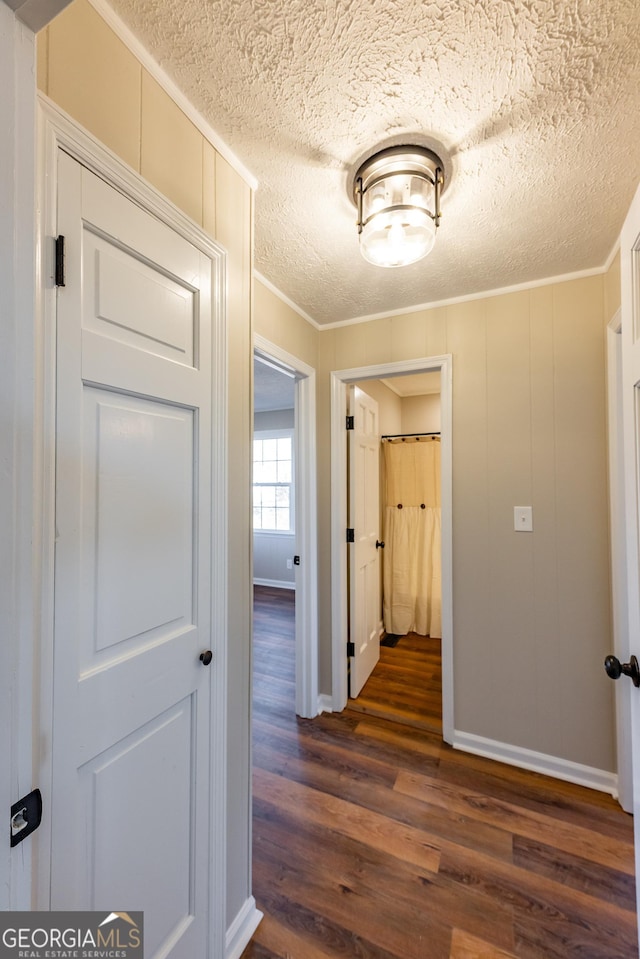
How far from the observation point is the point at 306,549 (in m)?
2.31

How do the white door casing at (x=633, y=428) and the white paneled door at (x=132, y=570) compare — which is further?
the white door casing at (x=633, y=428)

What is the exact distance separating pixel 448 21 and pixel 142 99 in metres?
0.72

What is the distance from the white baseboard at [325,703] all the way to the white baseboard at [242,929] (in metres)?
1.15

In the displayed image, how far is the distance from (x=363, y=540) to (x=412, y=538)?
105cm

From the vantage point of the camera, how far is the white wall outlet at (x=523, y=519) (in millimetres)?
1934

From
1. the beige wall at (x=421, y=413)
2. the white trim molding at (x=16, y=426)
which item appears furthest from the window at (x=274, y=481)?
the white trim molding at (x=16, y=426)

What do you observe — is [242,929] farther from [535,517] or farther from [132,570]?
[535,517]

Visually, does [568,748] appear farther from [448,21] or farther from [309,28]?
[309,28]

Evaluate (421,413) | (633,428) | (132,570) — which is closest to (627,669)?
(633,428)

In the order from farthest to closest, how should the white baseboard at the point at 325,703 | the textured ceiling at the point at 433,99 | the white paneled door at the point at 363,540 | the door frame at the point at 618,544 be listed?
the white paneled door at the point at 363,540 < the white baseboard at the point at 325,703 < the door frame at the point at 618,544 < the textured ceiling at the point at 433,99

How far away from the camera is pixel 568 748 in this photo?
1837 mm

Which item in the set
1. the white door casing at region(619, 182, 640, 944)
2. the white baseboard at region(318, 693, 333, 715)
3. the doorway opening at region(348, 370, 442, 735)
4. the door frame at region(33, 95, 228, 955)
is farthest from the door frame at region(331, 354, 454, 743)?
the door frame at region(33, 95, 228, 955)

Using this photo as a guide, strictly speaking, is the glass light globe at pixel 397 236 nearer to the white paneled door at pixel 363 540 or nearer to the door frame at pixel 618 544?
the door frame at pixel 618 544

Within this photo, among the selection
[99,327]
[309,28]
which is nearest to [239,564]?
[99,327]
